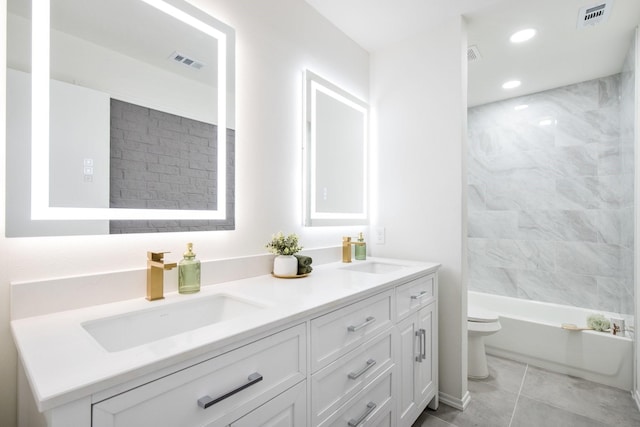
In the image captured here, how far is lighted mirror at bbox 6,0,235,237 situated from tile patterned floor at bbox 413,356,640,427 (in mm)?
1762

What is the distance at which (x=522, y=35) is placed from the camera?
2053mm

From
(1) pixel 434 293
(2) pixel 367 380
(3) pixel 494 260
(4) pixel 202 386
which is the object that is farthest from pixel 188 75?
(3) pixel 494 260

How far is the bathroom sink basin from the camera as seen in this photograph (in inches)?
34.6

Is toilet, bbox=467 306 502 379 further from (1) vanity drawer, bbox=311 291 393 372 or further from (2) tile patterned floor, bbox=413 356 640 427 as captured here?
(1) vanity drawer, bbox=311 291 393 372

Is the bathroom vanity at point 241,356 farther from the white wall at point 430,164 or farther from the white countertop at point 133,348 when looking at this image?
the white wall at point 430,164

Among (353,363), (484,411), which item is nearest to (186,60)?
(353,363)

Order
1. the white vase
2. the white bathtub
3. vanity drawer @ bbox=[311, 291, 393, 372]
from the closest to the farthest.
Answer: vanity drawer @ bbox=[311, 291, 393, 372] → the white vase → the white bathtub

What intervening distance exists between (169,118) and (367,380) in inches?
51.0

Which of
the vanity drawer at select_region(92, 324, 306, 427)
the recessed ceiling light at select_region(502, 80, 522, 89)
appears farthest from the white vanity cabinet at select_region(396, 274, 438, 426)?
the recessed ceiling light at select_region(502, 80, 522, 89)

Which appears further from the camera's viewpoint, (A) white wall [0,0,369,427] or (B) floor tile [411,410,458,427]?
(B) floor tile [411,410,458,427]

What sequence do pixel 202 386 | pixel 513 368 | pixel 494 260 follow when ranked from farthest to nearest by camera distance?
pixel 494 260
pixel 513 368
pixel 202 386

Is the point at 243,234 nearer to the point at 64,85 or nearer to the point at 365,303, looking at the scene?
the point at 365,303

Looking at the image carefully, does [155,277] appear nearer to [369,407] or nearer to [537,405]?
[369,407]

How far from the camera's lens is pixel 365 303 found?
124 cm
